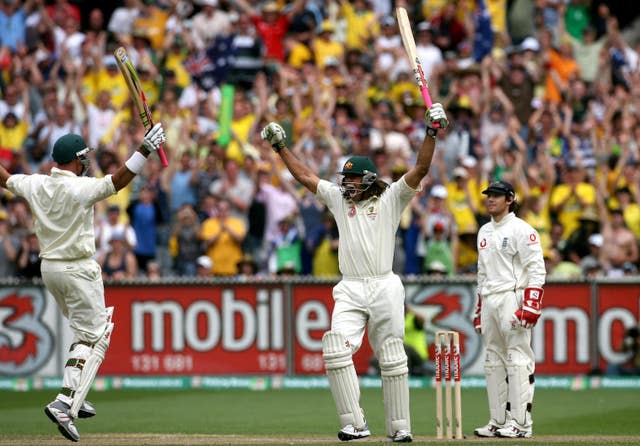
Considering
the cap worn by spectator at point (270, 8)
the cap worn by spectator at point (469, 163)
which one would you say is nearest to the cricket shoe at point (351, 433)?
the cap worn by spectator at point (469, 163)

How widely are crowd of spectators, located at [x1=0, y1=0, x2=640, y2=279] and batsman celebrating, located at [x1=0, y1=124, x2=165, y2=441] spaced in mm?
7671

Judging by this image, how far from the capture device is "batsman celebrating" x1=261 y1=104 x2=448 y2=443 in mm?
11914

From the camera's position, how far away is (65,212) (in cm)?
1221

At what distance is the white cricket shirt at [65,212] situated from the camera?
12.2 metres

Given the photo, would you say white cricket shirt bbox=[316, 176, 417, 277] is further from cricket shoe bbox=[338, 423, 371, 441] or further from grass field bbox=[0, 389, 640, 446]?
grass field bbox=[0, 389, 640, 446]

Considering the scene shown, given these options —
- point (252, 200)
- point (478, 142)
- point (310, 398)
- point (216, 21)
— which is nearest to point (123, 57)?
point (310, 398)

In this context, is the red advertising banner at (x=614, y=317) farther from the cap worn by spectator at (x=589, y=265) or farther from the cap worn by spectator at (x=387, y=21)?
the cap worn by spectator at (x=387, y=21)

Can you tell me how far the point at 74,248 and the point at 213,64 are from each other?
1224 cm

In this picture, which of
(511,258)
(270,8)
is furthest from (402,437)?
(270,8)

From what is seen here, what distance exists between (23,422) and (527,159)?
10322 millimetres

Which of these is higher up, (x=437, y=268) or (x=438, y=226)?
(x=438, y=226)

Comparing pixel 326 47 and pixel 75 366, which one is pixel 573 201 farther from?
pixel 75 366

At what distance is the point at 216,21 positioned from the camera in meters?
24.4

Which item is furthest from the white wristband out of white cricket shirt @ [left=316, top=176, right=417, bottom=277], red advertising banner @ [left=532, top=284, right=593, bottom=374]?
red advertising banner @ [left=532, top=284, right=593, bottom=374]
